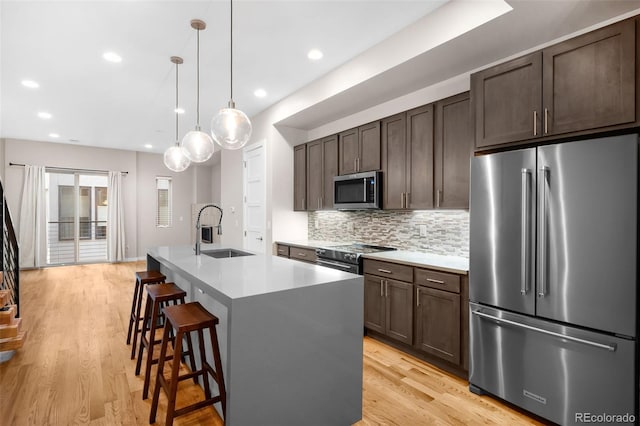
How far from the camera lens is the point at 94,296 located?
16.7 ft

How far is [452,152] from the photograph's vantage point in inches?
116

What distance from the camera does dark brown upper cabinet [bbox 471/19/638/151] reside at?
1.78m

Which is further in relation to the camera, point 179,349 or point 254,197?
point 254,197

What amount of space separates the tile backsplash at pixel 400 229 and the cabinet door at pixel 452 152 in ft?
0.95

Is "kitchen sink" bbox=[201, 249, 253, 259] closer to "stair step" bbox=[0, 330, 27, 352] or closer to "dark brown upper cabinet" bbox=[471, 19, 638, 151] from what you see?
"stair step" bbox=[0, 330, 27, 352]

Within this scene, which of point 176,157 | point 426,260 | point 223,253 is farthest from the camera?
point 176,157

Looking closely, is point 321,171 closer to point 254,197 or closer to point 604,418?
point 254,197

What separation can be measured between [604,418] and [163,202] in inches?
369

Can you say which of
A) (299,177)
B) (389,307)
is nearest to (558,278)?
(389,307)

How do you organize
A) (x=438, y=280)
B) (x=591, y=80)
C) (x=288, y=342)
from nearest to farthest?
1. (x=288, y=342)
2. (x=591, y=80)
3. (x=438, y=280)

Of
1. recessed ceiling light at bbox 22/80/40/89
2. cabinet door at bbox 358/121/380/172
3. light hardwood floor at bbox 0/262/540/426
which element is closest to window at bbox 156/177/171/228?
recessed ceiling light at bbox 22/80/40/89

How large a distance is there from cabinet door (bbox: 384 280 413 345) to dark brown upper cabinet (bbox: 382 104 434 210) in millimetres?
811

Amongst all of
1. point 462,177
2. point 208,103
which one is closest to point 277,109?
point 208,103

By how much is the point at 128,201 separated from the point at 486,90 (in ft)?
27.9
